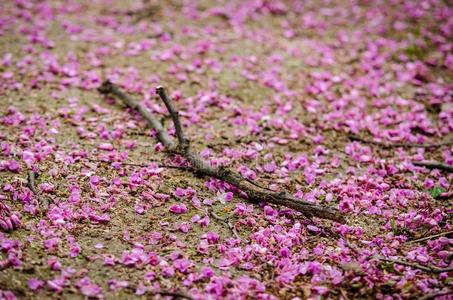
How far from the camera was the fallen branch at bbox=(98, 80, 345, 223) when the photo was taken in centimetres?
386

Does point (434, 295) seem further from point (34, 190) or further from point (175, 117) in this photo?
point (34, 190)

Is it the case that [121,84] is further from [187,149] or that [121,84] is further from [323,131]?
[323,131]

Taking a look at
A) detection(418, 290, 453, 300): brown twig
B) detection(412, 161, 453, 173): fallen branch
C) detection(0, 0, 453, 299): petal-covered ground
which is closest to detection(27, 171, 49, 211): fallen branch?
detection(0, 0, 453, 299): petal-covered ground

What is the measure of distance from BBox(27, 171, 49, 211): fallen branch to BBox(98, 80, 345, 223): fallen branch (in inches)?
55.4

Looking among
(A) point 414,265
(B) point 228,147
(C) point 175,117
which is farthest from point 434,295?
(C) point 175,117

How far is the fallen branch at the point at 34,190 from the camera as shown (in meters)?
3.85

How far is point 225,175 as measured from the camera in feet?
14.0

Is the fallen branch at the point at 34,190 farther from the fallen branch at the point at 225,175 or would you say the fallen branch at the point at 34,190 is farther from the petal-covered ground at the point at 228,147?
the fallen branch at the point at 225,175

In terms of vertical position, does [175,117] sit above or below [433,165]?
above

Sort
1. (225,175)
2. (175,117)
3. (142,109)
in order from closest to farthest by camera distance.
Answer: (225,175) → (175,117) → (142,109)

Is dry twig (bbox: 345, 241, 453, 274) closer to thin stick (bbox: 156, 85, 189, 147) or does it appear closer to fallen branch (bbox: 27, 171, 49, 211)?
thin stick (bbox: 156, 85, 189, 147)

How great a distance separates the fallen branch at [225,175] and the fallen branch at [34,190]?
1.41 m

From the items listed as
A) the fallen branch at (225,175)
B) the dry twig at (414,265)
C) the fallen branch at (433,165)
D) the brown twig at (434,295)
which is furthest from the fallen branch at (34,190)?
the fallen branch at (433,165)

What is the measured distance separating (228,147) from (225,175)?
2.90 ft
